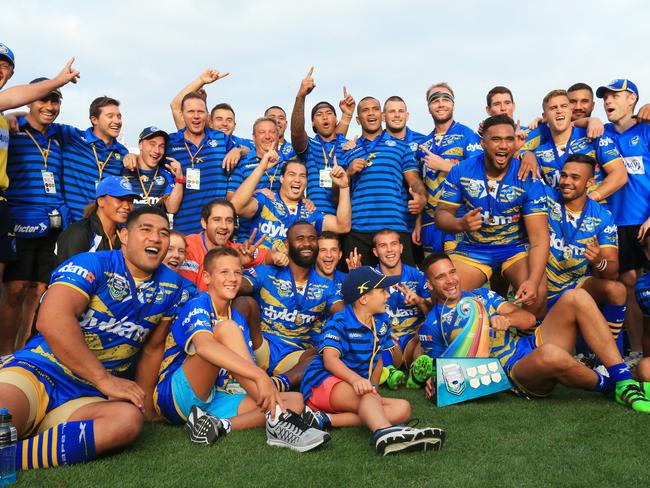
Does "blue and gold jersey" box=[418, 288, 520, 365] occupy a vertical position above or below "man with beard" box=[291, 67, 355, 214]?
below

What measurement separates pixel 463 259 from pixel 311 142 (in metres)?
2.83

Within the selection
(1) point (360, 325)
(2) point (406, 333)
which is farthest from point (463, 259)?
(1) point (360, 325)

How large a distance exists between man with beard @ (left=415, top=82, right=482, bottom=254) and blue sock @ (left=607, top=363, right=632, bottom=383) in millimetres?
2608

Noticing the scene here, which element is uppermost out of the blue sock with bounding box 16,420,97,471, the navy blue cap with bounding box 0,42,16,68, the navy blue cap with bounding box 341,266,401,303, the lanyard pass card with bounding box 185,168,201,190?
the navy blue cap with bounding box 0,42,16,68

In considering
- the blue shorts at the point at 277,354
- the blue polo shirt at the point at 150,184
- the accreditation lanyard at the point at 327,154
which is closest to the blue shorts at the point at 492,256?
the blue shorts at the point at 277,354

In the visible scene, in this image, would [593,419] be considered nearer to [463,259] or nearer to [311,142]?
[463,259]

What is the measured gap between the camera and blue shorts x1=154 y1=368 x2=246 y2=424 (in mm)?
4504

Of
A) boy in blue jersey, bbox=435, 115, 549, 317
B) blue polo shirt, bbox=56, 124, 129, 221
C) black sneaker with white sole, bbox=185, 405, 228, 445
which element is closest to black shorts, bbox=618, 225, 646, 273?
boy in blue jersey, bbox=435, 115, 549, 317

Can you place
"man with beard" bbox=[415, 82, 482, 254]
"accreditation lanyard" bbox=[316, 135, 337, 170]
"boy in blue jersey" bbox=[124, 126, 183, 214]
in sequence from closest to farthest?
"boy in blue jersey" bbox=[124, 126, 183, 214] → "man with beard" bbox=[415, 82, 482, 254] → "accreditation lanyard" bbox=[316, 135, 337, 170]

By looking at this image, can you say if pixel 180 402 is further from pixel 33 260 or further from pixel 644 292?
pixel 644 292

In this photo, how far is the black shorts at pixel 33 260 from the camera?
6.66 metres

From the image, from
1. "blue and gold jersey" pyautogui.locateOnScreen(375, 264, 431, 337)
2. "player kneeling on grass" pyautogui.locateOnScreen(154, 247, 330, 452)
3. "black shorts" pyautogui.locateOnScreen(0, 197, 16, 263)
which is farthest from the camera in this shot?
"blue and gold jersey" pyautogui.locateOnScreen(375, 264, 431, 337)

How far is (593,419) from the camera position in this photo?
4.63 m

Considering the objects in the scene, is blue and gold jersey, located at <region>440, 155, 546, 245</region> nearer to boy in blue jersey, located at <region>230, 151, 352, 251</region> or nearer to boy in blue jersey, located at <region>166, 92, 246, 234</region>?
boy in blue jersey, located at <region>230, 151, 352, 251</region>
